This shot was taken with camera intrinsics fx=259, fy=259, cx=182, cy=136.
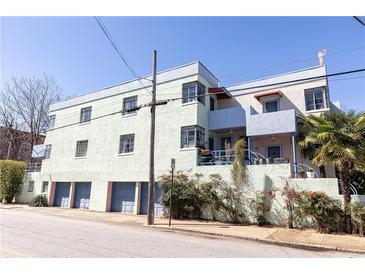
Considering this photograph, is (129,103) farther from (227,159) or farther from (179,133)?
(227,159)

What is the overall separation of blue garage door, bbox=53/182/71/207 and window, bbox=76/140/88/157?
2699 millimetres

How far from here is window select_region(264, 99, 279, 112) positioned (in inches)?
720

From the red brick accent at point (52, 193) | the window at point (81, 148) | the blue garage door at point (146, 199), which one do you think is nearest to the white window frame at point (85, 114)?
the window at point (81, 148)

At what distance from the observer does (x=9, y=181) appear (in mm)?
24516

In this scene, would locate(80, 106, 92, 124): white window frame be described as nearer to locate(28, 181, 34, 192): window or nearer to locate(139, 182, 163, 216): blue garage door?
locate(28, 181, 34, 192): window

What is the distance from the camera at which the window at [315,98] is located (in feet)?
54.3

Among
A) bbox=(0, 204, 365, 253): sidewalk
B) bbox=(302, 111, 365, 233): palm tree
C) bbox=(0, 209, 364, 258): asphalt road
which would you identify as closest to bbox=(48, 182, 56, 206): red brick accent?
bbox=(0, 204, 365, 253): sidewalk

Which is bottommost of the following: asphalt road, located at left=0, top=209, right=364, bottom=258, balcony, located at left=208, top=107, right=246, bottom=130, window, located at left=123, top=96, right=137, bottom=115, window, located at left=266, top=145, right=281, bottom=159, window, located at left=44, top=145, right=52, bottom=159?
asphalt road, located at left=0, top=209, right=364, bottom=258

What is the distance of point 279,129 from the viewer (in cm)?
1539

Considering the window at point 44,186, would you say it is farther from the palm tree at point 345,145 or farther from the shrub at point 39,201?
the palm tree at point 345,145

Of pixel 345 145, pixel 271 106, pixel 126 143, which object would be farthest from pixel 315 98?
pixel 126 143

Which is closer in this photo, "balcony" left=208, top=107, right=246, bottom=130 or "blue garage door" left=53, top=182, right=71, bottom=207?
"balcony" left=208, top=107, right=246, bottom=130
